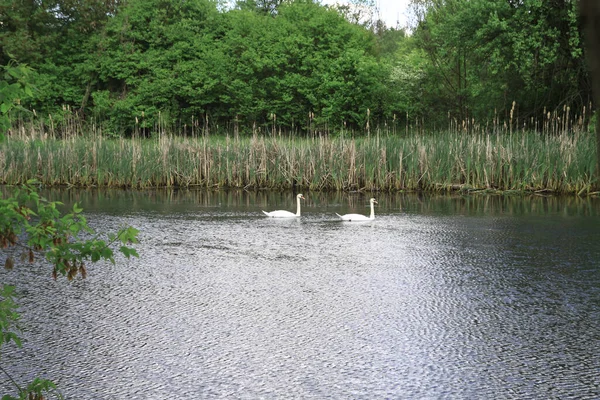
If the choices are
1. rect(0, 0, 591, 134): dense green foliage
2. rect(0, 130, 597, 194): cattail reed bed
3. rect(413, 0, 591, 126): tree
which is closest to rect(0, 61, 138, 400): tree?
rect(0, 130, 597, 194): cattail reed bed

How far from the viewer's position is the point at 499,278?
7.29 m

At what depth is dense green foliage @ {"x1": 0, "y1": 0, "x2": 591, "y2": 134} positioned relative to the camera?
32.2 m

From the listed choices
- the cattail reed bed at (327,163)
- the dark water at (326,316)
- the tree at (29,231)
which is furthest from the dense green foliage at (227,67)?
the tree at (29,231)

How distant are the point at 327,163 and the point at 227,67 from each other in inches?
777

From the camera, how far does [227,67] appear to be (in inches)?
1409

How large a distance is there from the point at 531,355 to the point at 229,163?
13.5 m

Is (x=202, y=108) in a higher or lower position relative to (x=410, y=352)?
higher

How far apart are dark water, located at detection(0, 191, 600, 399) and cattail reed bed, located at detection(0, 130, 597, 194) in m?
5.46

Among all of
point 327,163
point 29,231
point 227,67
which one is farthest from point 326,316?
point 227,67

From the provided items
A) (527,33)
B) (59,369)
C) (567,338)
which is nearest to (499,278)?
(567,338)

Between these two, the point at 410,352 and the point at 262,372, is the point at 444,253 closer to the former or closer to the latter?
the point at 410,352

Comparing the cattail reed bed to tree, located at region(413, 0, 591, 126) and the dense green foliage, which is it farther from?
the dense green foliage

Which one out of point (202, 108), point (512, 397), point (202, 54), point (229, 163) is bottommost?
point (512, 397)

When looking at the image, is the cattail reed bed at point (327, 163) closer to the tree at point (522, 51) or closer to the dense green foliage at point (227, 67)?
the tree at point (522, 51)
